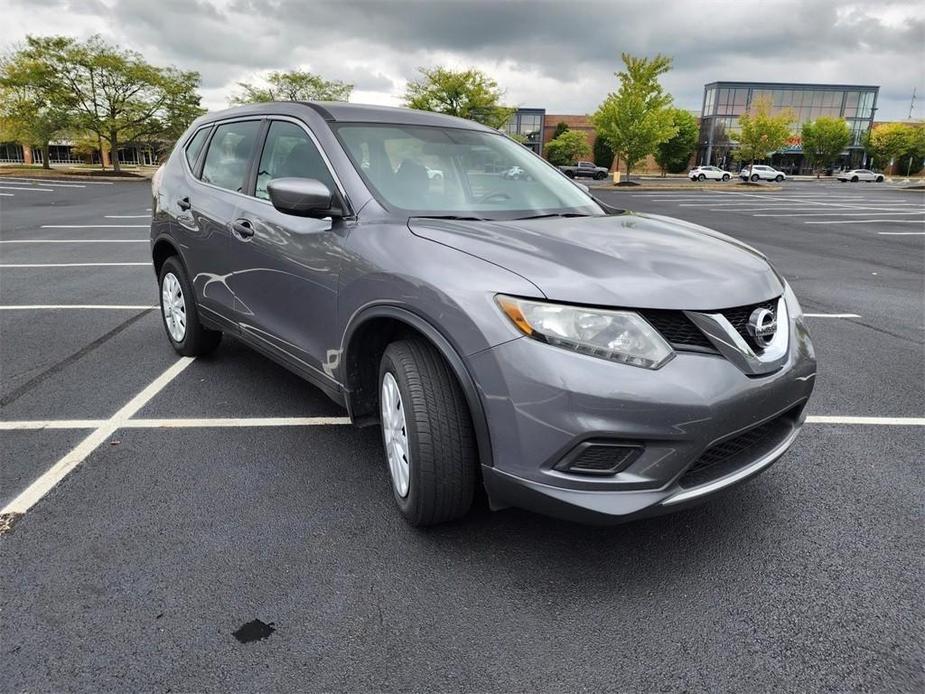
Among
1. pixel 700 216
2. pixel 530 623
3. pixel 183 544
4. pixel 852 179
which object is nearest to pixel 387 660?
pixel 530 623

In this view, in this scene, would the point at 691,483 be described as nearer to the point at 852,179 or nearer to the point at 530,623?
the point at 530,623

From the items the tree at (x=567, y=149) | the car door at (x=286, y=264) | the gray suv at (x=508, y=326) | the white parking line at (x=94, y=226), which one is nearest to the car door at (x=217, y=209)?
the car door at (x=286, y=264)

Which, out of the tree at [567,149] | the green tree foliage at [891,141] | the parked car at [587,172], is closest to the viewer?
the parked car at [587,172]

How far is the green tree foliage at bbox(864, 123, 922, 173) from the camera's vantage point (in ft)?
244

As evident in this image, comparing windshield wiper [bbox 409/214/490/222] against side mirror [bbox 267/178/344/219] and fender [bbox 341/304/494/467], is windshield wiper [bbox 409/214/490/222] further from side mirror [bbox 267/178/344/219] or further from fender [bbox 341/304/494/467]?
fender [bbox 341/304/494/467]

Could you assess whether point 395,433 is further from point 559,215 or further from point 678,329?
point 559,215

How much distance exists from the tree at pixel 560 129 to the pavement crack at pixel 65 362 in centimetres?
8135

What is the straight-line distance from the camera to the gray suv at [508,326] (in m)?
2.21

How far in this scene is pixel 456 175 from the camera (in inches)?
139

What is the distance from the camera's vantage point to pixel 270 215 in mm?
3518

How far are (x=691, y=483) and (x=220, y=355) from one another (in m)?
3.98

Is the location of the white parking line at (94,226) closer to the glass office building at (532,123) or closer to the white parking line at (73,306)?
the white parking line at (73,306)

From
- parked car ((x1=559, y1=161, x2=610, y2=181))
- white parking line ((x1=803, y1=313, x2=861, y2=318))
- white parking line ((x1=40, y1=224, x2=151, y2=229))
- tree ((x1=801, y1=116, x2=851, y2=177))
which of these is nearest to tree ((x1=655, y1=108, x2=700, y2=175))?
tree ((x1=801, y1=116, x2=851, y2=177))

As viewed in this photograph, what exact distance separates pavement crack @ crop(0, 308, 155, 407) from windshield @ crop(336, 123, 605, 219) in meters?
2.88
